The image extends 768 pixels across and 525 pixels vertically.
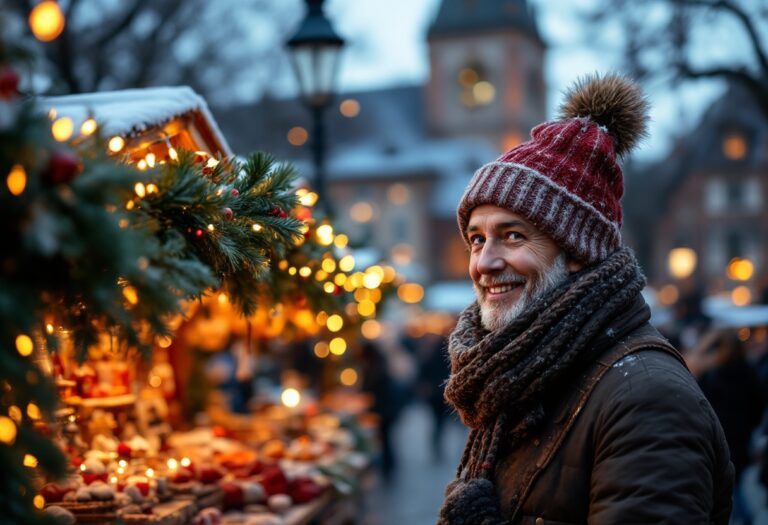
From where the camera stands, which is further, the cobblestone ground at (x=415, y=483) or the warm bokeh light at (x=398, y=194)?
the warm bokeh light at (x=398, y=194)

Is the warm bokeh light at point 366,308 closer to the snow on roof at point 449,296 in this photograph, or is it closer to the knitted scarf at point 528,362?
the knitted scarf at point 528,362

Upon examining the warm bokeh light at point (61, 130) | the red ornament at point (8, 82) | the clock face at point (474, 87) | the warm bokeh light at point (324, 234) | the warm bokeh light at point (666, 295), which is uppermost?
the clock face at point (474, 87)

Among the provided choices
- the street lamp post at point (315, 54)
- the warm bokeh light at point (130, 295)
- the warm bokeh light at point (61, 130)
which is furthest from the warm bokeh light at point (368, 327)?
the warm bokeh light at point (61, 130)

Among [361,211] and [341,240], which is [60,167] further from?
[361,211]

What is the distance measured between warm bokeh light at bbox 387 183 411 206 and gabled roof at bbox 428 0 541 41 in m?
12.0

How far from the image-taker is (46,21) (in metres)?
2.14

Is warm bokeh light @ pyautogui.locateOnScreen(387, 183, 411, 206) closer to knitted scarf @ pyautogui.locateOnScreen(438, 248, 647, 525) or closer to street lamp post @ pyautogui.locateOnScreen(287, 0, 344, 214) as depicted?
street lamp post @ pyautogui.locateOnScreen(287, 0, 344, 214)

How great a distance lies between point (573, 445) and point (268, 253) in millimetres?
1251

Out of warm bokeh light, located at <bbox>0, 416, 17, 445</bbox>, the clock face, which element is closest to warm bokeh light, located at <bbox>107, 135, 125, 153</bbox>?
warm bokeh light, located at <bbox>0, 416, 17, 445</bbox>

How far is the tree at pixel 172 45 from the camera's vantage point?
47.4ft

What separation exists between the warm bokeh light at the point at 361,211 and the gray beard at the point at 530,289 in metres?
56.8

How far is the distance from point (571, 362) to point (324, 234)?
7.77 feet

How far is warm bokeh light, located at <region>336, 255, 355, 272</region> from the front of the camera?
531 centimetres

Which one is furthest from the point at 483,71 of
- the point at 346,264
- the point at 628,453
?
the point at 628,453
